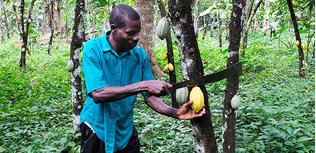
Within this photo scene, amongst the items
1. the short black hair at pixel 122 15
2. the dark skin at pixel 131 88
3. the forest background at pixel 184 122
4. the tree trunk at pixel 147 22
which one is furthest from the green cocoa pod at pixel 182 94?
the tree trunk at pixel 147 22

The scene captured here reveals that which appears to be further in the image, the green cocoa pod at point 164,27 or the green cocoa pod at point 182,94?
the green cocoa pod at point 164,27

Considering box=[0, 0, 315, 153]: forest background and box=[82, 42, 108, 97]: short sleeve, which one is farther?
box=[0, 0, 315, 153]: forest background

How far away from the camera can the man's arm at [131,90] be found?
128 centimetres

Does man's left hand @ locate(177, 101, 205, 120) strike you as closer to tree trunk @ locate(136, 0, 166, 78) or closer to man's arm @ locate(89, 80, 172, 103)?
man's arm @ locate(89, 80, 172, 103)

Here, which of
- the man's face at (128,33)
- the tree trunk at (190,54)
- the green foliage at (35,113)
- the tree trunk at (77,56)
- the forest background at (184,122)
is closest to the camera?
the tree trunk at (190,54)

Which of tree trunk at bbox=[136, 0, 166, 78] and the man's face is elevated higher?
tree trunk at bbox=[136, 0, 166, 78]

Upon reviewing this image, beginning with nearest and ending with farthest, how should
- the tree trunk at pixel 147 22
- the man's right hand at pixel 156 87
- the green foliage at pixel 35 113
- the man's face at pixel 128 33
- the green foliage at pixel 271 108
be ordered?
the man's right hand at pixel 156 87 < the man's face at pixel 128 33 < the green foliage at pixel 271 108 < the green foliage at pixel 35 113 < the tree trunk at pixel 147 22

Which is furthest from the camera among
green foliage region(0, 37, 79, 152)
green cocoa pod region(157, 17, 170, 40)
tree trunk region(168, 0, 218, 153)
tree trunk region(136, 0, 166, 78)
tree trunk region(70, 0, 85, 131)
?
tree trunk region(136, 0, 166, 78)

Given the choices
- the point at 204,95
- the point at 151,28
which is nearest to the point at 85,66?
the point at 204,95

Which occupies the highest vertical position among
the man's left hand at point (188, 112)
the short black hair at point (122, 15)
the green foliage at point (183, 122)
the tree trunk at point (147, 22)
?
the tree trunk at point (147, 22)

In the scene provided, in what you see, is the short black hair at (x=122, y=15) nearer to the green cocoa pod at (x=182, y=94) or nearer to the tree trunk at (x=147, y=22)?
the green cocoa pod at (x=182, y=94)

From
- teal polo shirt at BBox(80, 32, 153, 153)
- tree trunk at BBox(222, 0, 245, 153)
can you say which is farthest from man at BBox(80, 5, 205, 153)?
tree trunk at BBox(222, 0, 245, 153)

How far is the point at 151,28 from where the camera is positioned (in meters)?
5.53

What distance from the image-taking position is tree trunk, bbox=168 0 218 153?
1.38m
